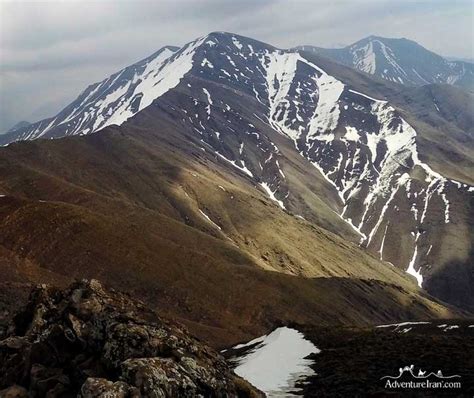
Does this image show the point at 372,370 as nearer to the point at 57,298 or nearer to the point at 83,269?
the point at 57,298

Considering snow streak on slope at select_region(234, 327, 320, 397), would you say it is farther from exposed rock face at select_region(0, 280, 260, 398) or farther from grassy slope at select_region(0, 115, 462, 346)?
grassy slope at select_region(0, 115, 462, 346)

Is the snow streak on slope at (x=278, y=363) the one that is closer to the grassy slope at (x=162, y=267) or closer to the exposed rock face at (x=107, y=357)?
the exposed rock face at (x=107, y=357)

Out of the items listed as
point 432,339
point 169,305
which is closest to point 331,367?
point 432,339

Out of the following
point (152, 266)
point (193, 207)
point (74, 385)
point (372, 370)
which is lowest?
point (74, 385)

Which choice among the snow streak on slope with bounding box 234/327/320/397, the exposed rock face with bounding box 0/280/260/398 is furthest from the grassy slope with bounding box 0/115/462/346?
the exposed rock face with bounding box 0/280/260/398

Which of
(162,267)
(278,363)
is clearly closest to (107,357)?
(278,363)
